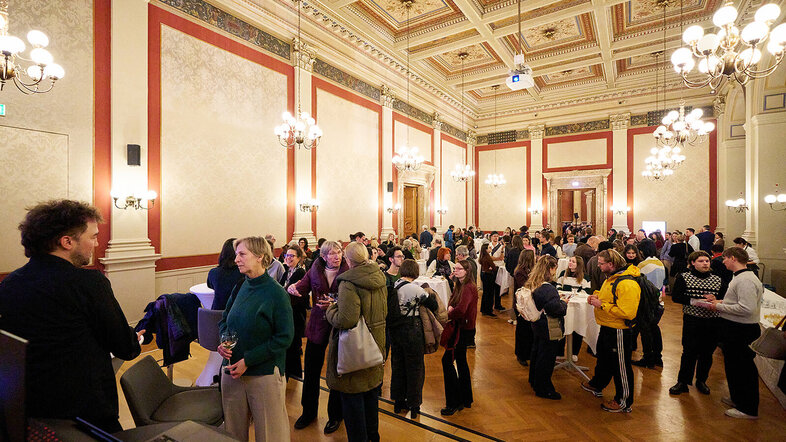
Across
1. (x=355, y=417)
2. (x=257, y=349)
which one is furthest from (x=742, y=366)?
(x=257, y=349)

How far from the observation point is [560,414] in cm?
313

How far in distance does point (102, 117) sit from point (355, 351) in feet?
16.4

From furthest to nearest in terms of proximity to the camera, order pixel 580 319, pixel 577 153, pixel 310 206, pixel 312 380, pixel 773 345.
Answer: pixel 577 153 → pixel 310 206 → pixel 580 319 → pixel 312 380 → pixel 773 345

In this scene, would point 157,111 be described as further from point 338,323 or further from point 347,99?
point 338,323

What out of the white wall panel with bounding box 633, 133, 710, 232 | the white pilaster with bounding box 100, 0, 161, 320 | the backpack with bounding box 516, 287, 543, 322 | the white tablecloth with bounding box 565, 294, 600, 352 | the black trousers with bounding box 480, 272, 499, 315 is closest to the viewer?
the backpack with bounding box 516, 287, 543, 322

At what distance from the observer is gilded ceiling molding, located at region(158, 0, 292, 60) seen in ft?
18.7

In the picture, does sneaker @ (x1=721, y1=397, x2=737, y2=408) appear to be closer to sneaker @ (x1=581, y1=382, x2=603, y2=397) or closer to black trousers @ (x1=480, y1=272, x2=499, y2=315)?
sneaker @ (x1=581, y1=382, x2=603, y2=397)

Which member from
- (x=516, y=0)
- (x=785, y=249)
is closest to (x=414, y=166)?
(x=516, y=0)

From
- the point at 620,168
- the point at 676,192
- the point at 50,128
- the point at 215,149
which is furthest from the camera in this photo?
the point at 620,168

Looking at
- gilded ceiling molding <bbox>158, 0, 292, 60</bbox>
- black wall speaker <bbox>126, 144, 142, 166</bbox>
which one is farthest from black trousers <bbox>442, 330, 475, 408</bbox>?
gilded ceiling molding <bbox>158, 0, 292, 60</bbox>

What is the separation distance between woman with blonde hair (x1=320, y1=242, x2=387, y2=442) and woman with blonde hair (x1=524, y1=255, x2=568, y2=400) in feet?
5.75

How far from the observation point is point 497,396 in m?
3.47

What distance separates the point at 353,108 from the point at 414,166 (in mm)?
2165

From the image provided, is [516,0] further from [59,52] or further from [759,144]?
[59,52]
